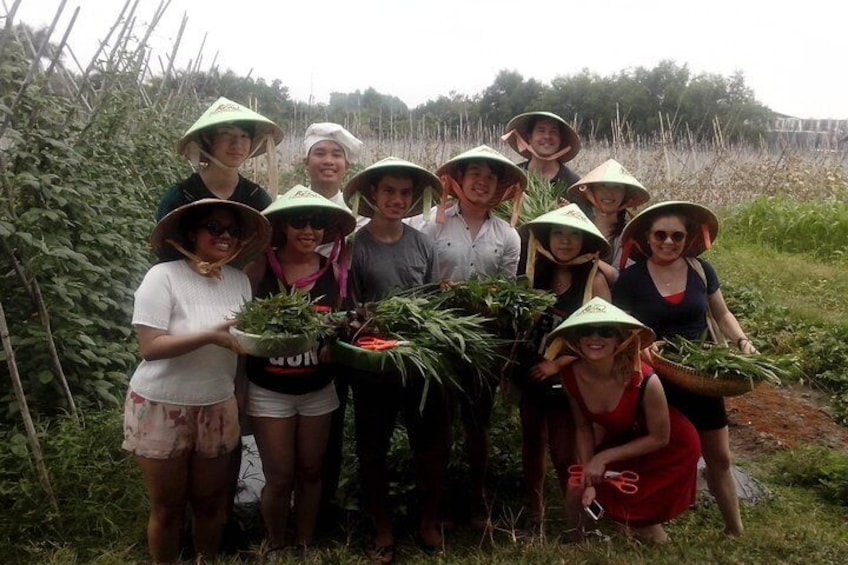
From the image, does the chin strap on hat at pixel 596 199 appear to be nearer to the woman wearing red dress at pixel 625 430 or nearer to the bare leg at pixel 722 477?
the woman wearing red dress at pixel 625 430

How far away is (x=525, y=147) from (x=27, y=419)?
3.04 m

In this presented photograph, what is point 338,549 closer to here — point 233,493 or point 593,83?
point 233,493

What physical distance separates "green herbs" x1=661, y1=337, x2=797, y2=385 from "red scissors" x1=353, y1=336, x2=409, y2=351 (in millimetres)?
1233

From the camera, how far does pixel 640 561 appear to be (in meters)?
2.67

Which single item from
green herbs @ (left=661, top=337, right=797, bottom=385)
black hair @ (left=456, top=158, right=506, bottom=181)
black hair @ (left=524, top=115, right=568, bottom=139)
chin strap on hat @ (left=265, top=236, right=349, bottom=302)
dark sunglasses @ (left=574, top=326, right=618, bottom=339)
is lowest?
green herbs @ (left=661, top=337, right=797, bottom=385)

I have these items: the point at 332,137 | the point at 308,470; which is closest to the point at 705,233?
the point at 332,137

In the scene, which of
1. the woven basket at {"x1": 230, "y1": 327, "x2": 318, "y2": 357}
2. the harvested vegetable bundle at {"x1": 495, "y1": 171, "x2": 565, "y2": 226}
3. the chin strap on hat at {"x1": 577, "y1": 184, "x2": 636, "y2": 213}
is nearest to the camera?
the woven basket at {"x1": 230, "y1": 327, "x2": 318, "y2": 357}

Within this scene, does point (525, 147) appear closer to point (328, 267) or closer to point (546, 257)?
point (546, 257)

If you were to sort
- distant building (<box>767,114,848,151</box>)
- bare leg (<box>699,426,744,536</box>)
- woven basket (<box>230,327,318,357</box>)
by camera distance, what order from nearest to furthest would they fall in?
woven basket (<box>230,327,318,357</box>), bare leg (<box>699,426,744,536</box>), distant building (<box>767,114,848,151</box>)

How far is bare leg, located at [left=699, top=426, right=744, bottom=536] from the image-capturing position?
3340mm

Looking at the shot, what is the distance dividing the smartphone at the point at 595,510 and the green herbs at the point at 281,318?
141 cm

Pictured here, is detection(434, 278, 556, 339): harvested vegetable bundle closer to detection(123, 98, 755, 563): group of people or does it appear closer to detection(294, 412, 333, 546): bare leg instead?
detection(123, 98, 755, 563): group of people

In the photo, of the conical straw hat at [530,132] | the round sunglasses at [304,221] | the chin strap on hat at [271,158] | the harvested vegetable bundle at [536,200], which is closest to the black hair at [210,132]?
the chin strap on hat at [271,158]

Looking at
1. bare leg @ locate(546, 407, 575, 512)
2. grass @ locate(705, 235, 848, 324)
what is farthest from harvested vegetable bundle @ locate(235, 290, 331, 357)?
grass @ locate(705, 235, 848, 324)
